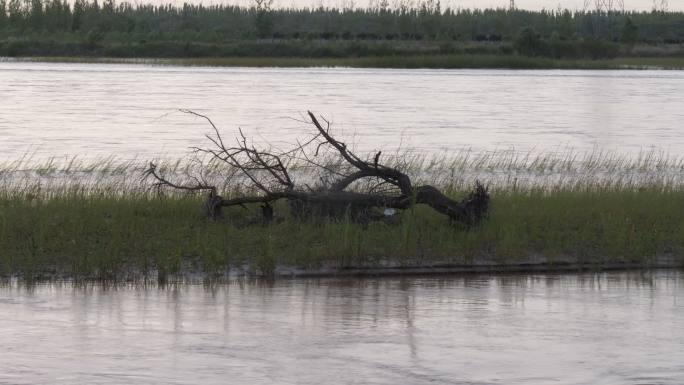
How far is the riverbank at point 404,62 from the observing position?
288 ft

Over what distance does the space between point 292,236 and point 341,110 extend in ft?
93.6

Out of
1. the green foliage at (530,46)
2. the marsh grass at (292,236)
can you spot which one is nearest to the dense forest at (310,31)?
the green foliage at (530,46)

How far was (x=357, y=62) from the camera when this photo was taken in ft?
292

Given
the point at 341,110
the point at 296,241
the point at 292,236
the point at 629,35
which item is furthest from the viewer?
the point at 629,35

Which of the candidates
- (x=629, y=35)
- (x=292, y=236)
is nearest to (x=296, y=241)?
(x=292, y=236)

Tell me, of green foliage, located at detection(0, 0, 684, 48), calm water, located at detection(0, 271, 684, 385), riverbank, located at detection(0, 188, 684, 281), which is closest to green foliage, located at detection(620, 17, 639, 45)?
green foliage, located at detection(0, 0, 684, 48)

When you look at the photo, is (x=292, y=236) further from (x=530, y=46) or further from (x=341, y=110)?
(x=530, y=46)

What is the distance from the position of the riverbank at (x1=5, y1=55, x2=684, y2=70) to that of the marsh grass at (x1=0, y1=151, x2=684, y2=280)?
70409 millimetres

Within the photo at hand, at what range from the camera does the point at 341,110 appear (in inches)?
1635

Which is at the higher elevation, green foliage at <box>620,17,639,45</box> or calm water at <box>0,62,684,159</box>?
green foliage at <box>620,17,639,45</box>

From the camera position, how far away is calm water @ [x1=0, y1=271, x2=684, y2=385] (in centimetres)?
804

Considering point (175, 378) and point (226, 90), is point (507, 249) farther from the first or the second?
point (226, 90)

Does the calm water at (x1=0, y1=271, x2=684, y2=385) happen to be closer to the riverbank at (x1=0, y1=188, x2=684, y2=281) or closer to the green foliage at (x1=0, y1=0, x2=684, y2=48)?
the riverbank at (x1=0, y1=188, x2=684, y2=281)

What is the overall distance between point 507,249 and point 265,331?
170 inches
